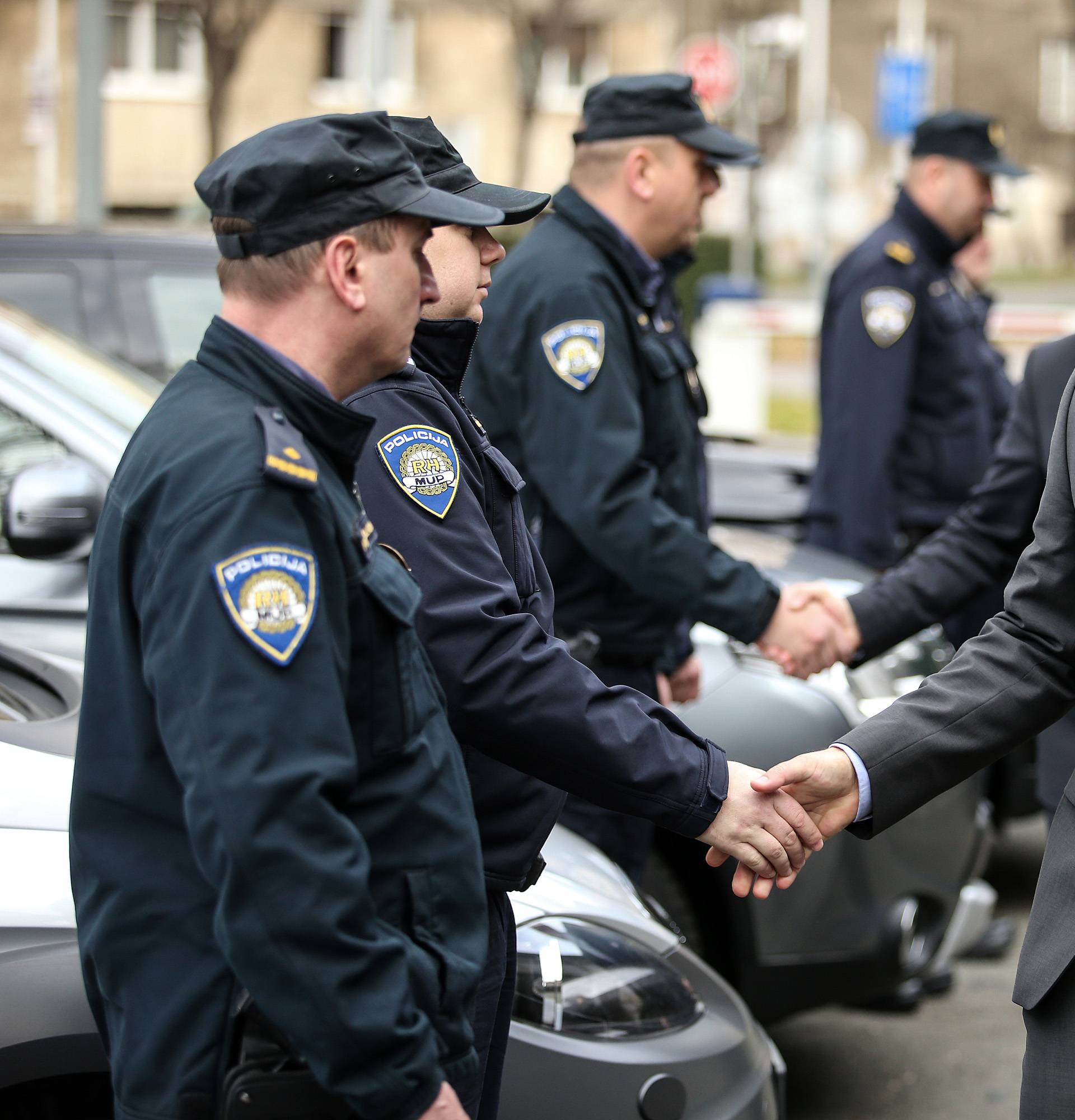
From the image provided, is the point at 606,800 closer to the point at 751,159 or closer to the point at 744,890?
the point at 744,890

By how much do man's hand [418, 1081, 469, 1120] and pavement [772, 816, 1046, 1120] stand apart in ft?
7.39

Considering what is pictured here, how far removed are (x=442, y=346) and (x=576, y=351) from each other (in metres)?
1.08

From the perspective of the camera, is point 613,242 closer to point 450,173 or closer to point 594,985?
point 450,173

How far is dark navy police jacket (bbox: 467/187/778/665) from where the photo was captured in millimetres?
3469

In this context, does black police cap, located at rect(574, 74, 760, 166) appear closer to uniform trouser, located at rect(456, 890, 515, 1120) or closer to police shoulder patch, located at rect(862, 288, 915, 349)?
police shoulder patch, located at rect(862, 288, 915, 349)

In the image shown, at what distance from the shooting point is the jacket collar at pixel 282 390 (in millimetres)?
1752

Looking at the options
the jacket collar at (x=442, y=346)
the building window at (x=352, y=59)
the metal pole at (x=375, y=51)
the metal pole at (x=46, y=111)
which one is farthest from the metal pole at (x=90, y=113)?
the building window at (x=352, y=59)

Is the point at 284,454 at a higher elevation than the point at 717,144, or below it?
below

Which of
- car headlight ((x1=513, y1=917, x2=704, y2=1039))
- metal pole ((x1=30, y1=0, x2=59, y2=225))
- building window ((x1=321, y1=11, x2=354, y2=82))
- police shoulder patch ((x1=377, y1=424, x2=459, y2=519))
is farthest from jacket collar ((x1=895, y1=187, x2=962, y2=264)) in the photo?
building window ((x1=321, y1=11, x2=354, y2=82))

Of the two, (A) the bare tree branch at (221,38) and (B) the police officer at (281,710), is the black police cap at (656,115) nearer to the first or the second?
(B) the police officer at (281,710)

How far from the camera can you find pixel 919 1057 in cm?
416

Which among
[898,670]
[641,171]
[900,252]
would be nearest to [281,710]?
[641,171]

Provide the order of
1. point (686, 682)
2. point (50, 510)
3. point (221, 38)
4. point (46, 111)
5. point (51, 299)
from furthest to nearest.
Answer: point (221, 38)
point (46, 111)
point (51, 299)
point (686, 682)
point (50, 510)

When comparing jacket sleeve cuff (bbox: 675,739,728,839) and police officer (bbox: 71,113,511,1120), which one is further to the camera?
jacket sleeve cuff (bbox: 675,739,728,839)
